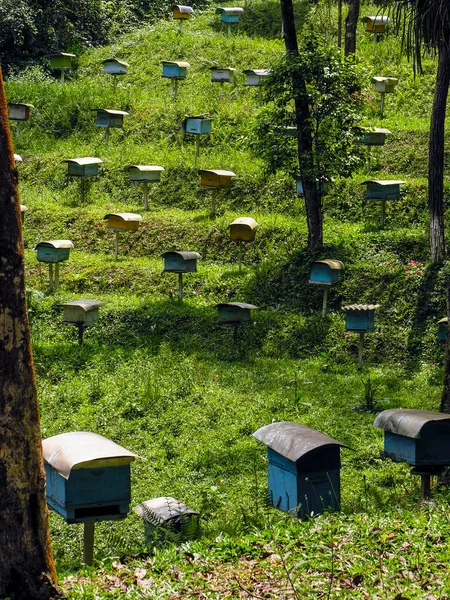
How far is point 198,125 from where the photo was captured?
25.5 meters

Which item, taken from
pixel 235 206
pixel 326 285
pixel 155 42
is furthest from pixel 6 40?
pixel 326 285

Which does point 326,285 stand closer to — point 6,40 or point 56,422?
point 56,422

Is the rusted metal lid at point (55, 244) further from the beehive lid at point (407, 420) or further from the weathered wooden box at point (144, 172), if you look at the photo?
the beehive lid at point (407, 420)

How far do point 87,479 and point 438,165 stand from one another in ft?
41.3

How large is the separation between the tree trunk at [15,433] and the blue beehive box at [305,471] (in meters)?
3.12

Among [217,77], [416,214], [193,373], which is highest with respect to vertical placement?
[217,77]

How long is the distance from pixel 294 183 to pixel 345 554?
1715cm

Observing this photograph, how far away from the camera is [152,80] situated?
31938 millimetres

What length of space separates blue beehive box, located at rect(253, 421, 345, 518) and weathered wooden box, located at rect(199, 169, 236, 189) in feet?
41.5

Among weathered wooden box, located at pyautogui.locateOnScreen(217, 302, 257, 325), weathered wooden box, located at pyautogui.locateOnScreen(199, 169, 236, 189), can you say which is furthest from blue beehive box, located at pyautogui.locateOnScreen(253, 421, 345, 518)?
weathered wooden box, located at pyautogui.locateOnScreen(199, 169, 236, 189)

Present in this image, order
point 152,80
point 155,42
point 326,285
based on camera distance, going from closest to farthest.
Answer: point 326,285 → point 152,80 → point 155,42

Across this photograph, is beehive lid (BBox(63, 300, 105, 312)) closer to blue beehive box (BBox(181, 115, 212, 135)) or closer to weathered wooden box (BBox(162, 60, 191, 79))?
blue beehive box (BBox(181, 115, 212, 135))

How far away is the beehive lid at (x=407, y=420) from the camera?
11.1 metres

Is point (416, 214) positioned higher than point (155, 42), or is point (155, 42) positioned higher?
point (155, 42)
